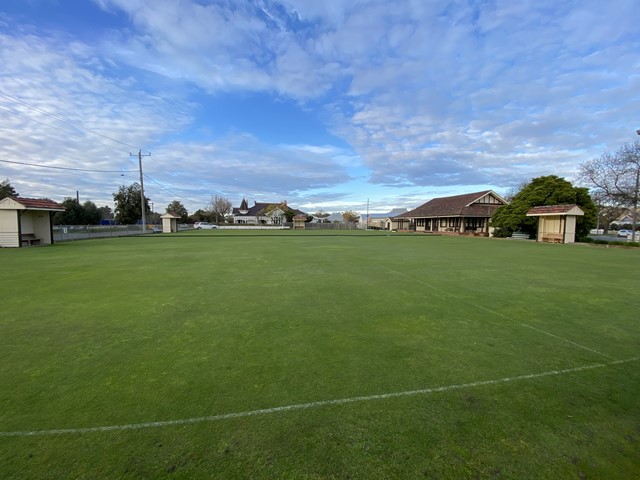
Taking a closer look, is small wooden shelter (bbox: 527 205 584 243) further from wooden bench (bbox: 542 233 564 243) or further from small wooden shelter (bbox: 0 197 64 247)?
small wooden shelter (bbox: 0 197 64 247)

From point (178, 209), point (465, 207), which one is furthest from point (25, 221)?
point (178, 209)

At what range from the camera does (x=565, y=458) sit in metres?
2.42

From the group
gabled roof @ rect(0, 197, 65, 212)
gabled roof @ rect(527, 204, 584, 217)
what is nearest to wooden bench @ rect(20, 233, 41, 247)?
gabled roof @ rect(0, 197, 65, 212)

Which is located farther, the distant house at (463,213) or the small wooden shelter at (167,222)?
the small wooden shelter at (167,222)

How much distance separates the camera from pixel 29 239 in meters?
21.1

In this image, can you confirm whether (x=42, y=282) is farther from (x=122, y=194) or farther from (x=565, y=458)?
(x=122, y=194)

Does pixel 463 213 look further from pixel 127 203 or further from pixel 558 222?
pixel 127 203

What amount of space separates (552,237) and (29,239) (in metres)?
38.6

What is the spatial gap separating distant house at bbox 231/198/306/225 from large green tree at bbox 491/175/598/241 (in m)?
57.5

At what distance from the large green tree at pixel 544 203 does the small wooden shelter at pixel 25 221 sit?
38634 millimetres

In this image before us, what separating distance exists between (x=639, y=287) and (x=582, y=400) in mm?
8147

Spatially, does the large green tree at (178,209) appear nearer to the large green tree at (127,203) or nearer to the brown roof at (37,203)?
the large green tree at (127,203)

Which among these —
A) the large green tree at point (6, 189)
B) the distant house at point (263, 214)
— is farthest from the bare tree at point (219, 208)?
the large green tree at point (6, 189)

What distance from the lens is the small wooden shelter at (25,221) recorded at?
1947 centimetres
